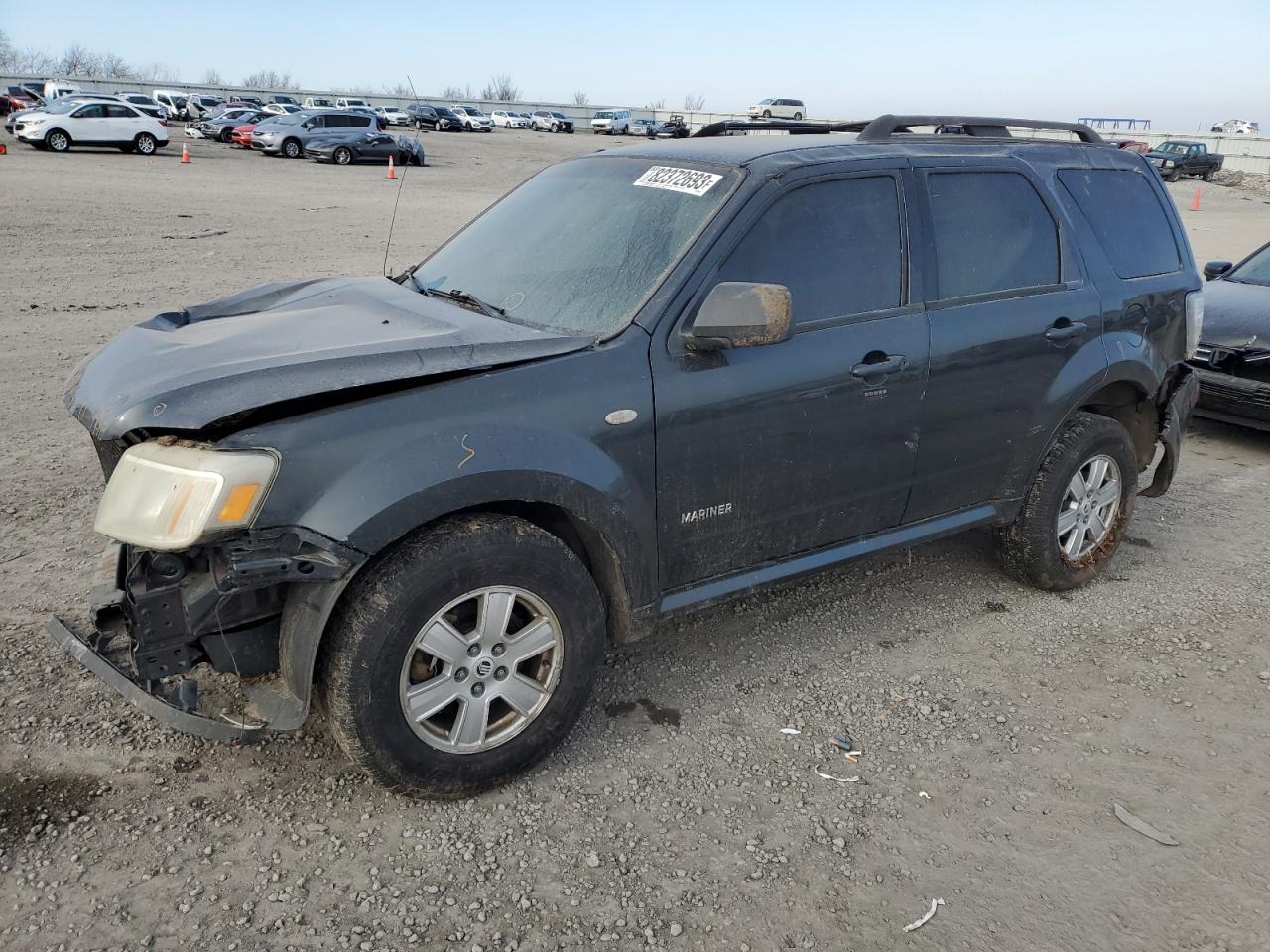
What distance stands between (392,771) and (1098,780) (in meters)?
2.33

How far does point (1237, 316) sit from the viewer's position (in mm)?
7320

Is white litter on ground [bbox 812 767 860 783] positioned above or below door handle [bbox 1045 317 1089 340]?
below

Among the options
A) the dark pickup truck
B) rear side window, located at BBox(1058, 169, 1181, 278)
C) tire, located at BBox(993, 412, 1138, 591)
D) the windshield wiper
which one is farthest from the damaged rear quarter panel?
the dark pickup truck

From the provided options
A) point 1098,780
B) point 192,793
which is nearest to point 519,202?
point 192,793

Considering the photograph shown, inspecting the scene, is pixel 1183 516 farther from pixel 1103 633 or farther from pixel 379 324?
pixel 379 324

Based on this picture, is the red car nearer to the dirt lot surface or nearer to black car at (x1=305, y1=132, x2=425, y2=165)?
black car at (x1=305, y1=132, x2=425, y2=165)

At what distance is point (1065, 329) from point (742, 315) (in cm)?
188

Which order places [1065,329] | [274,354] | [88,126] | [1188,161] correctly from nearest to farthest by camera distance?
[274,354] < [1065,329] < [88,126] < [1188,161]

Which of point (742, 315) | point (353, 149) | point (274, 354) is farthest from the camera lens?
point (353, 149)

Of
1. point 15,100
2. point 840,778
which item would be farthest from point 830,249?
point 15,100

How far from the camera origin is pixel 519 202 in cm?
412

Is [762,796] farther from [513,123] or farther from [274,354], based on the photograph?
[513,123]

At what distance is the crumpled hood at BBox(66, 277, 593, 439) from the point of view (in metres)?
2.66

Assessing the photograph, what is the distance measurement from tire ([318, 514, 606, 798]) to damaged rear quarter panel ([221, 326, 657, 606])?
130mm
